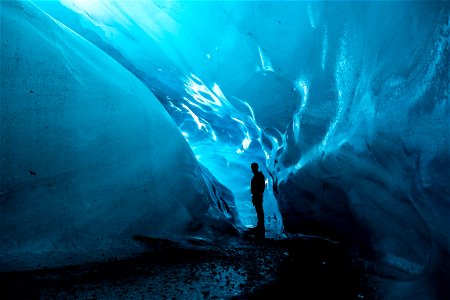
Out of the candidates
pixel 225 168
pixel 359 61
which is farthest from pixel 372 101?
pixel 225 168

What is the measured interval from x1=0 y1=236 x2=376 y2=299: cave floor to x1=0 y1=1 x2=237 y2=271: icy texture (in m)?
0.26

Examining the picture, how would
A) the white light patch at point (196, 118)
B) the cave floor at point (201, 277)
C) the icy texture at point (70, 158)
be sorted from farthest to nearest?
the white light patch at point (196, 118) < the icy texture at point (70, 158) < the cave floor at point (201, 277)

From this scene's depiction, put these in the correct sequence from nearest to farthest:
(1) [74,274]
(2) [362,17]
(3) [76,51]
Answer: (1) [74,274]
(3) [76,51]
(2) [362,17]

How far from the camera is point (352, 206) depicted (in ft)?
14.2

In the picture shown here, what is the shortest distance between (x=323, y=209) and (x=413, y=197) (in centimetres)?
230

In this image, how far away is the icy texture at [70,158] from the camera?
260 centimetres

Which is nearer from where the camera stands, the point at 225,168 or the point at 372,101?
the point at 372,101

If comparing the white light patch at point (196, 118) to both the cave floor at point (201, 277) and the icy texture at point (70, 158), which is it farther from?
the cave floor at point (201, 277)

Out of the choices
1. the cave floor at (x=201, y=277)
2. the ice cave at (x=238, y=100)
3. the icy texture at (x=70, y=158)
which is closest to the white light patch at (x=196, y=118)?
the ice cave at (x=238, y=100)

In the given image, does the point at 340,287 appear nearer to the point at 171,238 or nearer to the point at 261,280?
the point at 261,280

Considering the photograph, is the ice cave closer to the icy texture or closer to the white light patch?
the icy texture

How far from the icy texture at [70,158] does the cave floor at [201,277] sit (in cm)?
26

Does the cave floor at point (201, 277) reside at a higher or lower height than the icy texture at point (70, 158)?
lower

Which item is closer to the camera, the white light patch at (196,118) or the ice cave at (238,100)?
the ice cave at (238,100)
